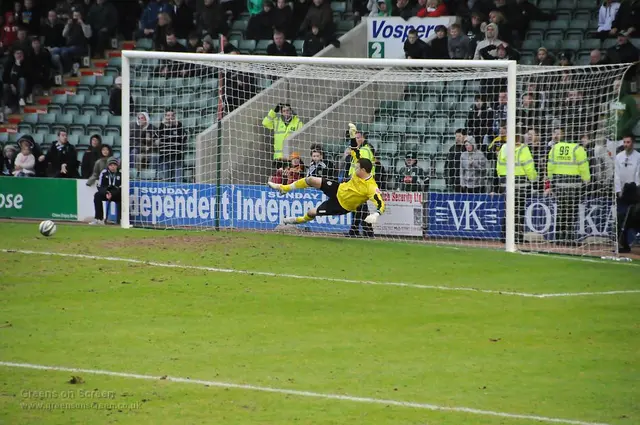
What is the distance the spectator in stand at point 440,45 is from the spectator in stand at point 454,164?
264cm

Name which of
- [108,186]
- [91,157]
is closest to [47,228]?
[108,186]

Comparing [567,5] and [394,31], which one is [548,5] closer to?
[567,5]

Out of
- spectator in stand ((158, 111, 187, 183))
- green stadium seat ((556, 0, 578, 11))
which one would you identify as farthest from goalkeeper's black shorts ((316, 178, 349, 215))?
green stadium seat ((556, 0, 578, 11))

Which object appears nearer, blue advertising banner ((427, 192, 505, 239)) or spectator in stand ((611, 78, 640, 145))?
blue advertising banner ((427, 192, 505, 239))

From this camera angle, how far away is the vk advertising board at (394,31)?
24.4m

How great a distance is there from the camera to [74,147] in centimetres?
2481

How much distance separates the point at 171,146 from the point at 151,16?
627 cm

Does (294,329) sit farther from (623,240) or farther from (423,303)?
(623,240)

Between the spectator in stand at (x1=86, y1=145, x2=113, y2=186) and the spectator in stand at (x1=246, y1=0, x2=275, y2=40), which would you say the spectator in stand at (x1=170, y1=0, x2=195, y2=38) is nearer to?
the spectator in stand at (x1=246, y1=0, x2=275, y2=40)

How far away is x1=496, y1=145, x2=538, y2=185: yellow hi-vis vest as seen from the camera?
1969 cm

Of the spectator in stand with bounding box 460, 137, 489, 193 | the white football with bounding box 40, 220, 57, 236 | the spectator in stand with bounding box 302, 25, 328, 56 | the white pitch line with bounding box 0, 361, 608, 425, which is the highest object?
the spectator in stand with bounding box 302, 25, 328, 56

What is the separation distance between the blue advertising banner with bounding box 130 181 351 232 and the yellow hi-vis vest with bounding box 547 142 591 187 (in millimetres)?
3835

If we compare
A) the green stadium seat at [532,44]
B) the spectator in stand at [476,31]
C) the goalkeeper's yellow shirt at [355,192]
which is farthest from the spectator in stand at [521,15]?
the goalkeeper's yellow shirt at [355,192]

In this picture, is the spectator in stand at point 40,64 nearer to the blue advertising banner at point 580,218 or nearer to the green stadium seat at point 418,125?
the green stadium seat at point 418,125
